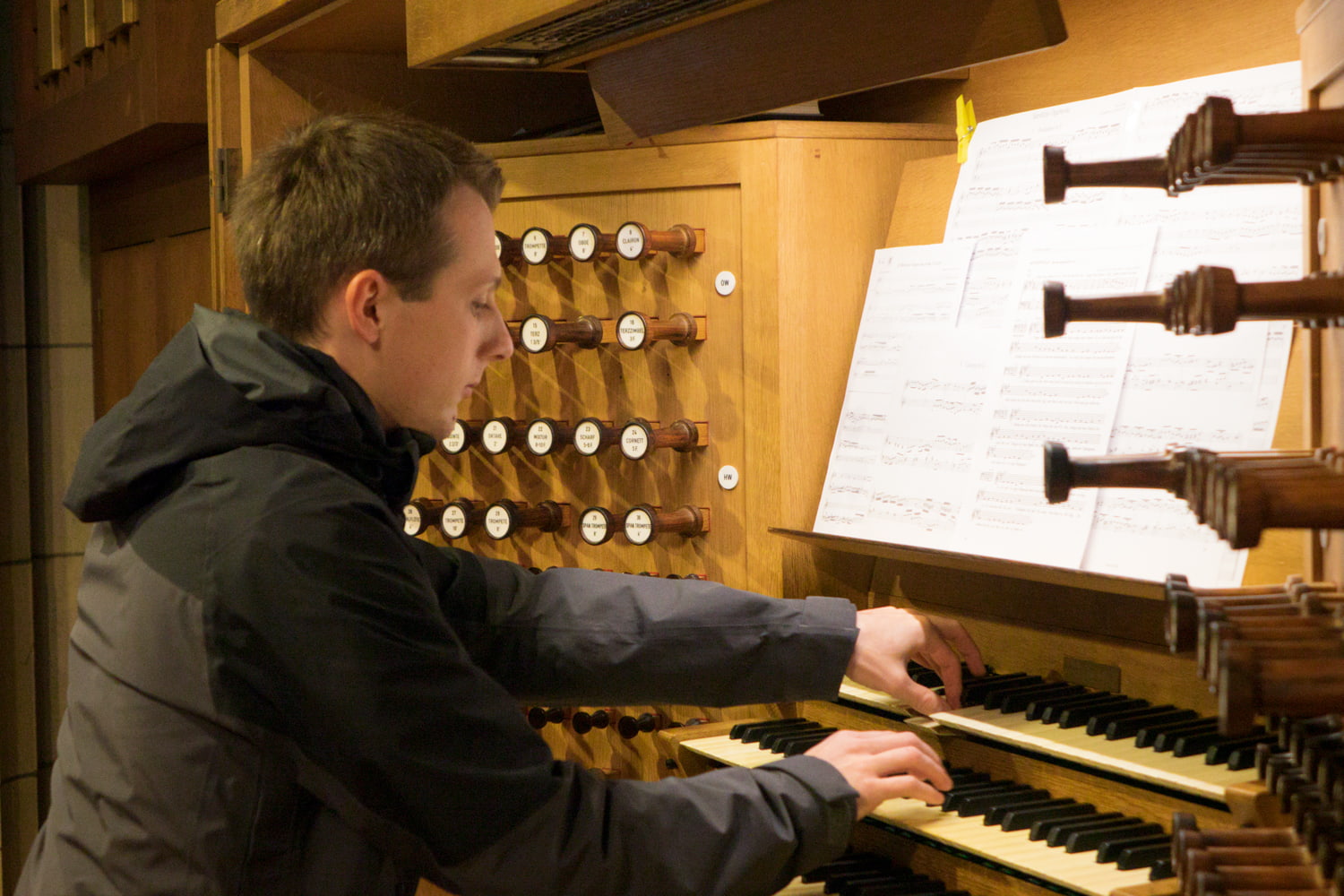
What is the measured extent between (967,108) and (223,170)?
1.72m

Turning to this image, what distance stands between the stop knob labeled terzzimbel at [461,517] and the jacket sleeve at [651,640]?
2.77 ft

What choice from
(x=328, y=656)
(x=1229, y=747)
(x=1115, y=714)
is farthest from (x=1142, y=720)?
(x=328, y=656)

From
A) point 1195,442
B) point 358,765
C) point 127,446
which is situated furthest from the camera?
point 1195,442

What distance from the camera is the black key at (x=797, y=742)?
82.0 inches

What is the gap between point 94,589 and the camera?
1.57 meters

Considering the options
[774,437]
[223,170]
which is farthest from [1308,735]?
[223,170]

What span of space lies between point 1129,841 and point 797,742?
626 millimetres

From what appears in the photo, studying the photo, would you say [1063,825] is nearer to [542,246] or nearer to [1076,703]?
[1076,703]

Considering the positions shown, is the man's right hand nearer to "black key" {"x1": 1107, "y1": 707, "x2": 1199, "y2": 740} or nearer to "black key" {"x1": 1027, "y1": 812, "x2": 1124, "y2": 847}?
"black key" {"x1": 1027, "y1": 812, "x2": 1124, "y2": 847}

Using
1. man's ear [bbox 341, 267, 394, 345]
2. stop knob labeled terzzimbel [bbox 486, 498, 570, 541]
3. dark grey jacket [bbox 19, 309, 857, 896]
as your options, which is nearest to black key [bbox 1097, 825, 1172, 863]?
dark grey jacket [bbox 19, 309, 857, 896]

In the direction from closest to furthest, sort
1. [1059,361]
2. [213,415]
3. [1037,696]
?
[213,415] < [1037,696] < [1059,361]

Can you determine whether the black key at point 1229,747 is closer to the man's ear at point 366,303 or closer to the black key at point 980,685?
the black key at point 980,685

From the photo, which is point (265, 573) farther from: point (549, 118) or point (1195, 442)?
point (549, 118)

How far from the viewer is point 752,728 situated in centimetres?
225
